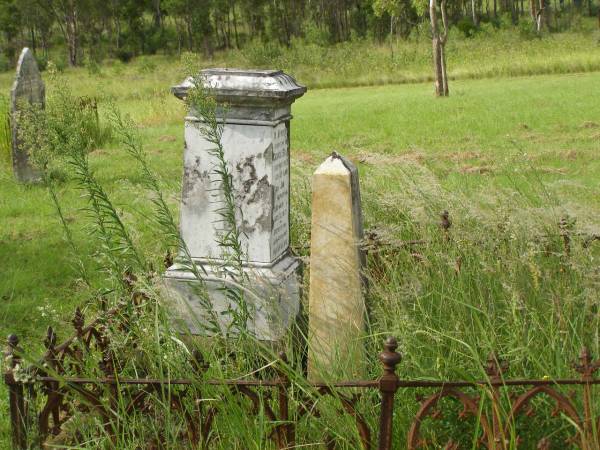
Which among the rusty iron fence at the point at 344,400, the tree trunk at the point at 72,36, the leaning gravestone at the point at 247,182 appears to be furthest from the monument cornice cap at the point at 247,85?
the tree trunk at the point at 72,36

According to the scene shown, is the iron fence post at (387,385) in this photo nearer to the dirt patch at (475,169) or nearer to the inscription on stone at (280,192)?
the inscription on stone at (280,192)

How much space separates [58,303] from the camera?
617cm

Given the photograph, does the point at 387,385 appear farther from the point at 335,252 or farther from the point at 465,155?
the point at 465,155

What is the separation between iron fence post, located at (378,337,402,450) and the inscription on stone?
71.0 inches

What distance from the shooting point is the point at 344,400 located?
2.92 m

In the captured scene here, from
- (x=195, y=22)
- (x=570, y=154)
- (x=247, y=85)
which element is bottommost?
(x=570, y=154)

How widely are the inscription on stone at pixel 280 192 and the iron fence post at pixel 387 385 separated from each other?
1803 mm

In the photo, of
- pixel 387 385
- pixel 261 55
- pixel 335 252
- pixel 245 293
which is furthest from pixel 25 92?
pixel 261 55

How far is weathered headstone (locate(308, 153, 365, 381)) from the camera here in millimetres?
4004

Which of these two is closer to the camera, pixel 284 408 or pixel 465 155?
pixel 284 408

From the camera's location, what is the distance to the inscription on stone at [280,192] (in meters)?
4.45

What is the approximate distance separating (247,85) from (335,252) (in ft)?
3.25

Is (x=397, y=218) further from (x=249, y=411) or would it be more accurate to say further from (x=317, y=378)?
(x=249, y=411)

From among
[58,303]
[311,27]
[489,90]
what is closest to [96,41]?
[311,27]
